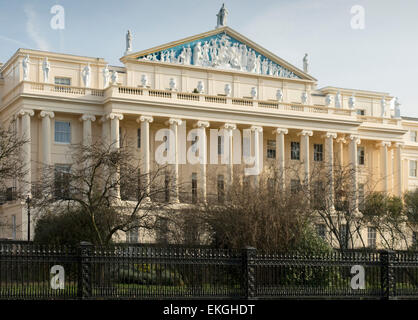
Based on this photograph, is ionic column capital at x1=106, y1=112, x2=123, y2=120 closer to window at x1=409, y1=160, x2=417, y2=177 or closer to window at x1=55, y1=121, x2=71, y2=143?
window at x1=55, y1=121, x2=71, y2=143

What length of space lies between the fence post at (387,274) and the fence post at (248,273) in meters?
4.94

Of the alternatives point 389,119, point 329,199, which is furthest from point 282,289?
point 389,119

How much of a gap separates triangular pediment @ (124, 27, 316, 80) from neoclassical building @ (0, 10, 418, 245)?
9cm

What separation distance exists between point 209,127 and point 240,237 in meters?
35.0

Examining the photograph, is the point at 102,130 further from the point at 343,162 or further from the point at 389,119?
the point at 389,119

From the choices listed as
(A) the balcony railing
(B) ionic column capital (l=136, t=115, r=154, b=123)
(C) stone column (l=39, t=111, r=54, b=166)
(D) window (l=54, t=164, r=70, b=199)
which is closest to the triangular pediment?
(A) the balcony railing

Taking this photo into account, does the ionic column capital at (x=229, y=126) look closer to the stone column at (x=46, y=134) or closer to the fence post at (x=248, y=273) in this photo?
the stone column at (x=46, y=134)

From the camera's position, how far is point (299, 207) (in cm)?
3353

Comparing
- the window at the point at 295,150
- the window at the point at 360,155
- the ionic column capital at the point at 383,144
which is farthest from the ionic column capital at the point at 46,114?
the ionic column capital at the point at 383,144

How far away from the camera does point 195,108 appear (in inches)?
2479

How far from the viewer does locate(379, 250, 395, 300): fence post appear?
27.2 m

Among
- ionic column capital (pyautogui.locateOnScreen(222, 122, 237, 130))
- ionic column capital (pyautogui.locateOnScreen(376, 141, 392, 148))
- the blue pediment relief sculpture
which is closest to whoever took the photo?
ionic column capital (pyautogui.locateOnScreen(222, 122, 237, 130))

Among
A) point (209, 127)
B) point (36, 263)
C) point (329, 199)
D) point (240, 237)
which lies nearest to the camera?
point (36, 263)

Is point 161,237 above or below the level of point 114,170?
below
